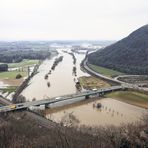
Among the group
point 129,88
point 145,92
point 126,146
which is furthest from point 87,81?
point 126,146

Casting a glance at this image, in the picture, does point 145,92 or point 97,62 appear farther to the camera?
point 97,62

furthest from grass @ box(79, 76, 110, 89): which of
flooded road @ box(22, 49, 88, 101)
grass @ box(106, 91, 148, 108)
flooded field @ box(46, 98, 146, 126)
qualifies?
flooded field @ box(46, 98, 146, 126)

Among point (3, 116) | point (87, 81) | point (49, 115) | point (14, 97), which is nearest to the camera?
point (3, 116)

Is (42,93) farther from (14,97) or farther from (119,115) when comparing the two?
(119,115)

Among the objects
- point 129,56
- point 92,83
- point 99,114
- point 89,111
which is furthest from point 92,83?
point 129,56

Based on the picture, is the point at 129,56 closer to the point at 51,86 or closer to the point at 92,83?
the point at 92,83
